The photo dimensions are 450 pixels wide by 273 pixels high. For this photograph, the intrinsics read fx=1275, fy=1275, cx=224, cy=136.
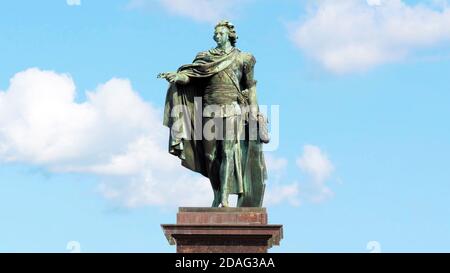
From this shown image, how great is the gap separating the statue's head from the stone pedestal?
353cm

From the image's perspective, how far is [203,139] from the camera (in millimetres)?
24141

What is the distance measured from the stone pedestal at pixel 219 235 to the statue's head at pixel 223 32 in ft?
11.6

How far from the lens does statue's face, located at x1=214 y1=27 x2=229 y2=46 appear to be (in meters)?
24.3

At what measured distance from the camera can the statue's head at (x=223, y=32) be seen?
79.8 feet

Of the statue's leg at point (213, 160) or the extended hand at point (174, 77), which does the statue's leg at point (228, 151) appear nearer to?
the statue's leg at point (213, 160)

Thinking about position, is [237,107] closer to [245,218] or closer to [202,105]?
[202,105]

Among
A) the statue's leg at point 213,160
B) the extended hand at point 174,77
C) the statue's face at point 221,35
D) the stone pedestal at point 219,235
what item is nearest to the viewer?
the stone pedestal at point 219,235

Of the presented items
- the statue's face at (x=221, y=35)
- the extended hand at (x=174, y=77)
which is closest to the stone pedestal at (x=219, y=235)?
the extended hand at (x=174, y=77)

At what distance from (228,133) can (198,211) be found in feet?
5.45

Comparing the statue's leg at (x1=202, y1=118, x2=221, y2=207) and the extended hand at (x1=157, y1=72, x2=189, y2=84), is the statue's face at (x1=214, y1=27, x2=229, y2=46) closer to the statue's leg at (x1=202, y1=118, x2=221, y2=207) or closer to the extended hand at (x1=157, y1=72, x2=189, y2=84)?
the extended hand at (x1=157, y1=72, x2=189, y2=84)

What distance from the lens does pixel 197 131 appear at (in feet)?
79.3
